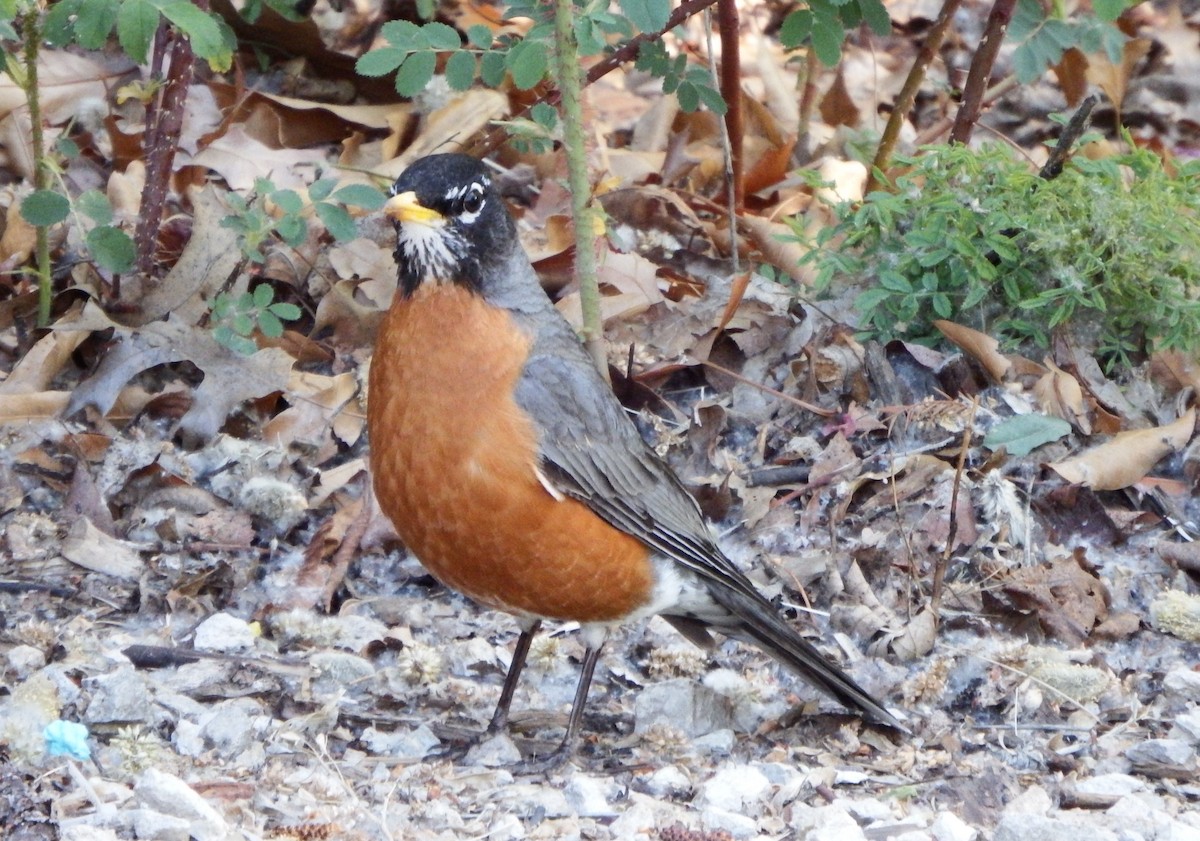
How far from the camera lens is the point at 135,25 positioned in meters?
4.22

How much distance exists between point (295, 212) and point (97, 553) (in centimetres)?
129

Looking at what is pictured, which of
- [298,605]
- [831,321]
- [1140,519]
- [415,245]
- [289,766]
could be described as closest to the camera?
[289,766]

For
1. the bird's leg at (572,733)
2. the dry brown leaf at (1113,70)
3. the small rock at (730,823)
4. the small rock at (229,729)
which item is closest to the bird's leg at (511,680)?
the bird's leg at (572,733)

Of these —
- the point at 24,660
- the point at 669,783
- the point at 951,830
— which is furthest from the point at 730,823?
the point at 24,660

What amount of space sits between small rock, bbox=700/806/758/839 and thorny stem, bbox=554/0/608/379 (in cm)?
175

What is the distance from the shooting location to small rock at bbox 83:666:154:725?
3.83 metres

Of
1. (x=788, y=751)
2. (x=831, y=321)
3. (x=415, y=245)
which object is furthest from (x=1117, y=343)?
(x=415, y=245)

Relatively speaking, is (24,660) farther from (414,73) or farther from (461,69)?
(461,69)

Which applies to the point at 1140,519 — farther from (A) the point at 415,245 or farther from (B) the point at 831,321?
(A) the point at 415,245

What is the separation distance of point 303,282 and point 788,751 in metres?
2.71

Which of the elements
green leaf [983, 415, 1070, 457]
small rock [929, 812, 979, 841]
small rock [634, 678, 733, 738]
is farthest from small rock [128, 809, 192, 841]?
green leaf [983, 415, 1070, 457]

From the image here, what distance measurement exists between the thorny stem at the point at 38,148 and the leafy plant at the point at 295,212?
609mm

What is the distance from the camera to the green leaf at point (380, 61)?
16.2 feet

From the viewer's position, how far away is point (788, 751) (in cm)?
426
